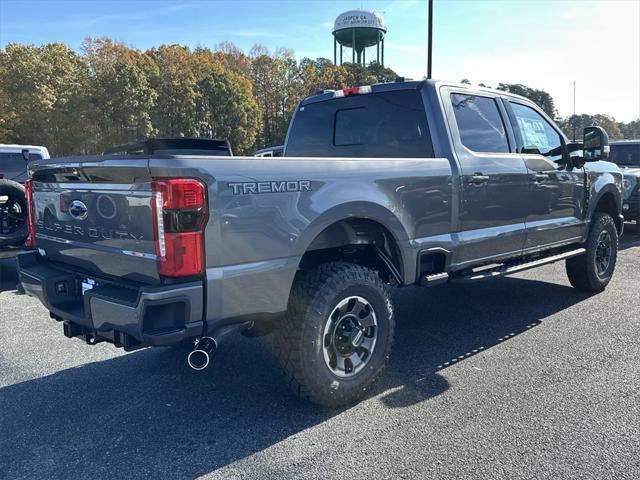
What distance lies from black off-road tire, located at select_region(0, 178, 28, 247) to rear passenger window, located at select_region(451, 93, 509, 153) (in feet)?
21.1

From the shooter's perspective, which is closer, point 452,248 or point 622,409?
point 622,409

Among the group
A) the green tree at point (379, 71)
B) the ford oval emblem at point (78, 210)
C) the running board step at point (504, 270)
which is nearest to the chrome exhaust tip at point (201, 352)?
the ford oval emblem at point (78, 210)

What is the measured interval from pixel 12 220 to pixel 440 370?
713cm

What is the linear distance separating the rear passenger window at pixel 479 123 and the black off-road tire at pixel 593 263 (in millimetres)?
1955

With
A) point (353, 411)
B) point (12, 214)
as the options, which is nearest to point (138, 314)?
point (353, 411)

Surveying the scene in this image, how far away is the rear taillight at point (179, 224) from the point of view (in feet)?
8.44

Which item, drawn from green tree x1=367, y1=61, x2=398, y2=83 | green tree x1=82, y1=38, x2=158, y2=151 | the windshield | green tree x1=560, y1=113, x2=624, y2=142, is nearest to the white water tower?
green tree x1=367, y1=61, x2=398, y2=83

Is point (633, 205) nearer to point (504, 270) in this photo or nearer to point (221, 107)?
point (504, 270)

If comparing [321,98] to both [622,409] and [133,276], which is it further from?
[622,409]

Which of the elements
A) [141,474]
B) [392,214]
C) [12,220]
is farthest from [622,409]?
[12,220]

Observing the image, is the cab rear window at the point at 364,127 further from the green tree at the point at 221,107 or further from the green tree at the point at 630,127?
the green tree at the point at 630,127

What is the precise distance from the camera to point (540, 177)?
16.1 ft

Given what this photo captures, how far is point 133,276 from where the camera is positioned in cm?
287

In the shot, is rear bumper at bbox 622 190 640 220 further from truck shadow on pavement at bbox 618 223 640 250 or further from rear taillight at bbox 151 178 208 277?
rear taillight at bbox 151 178 208 277
